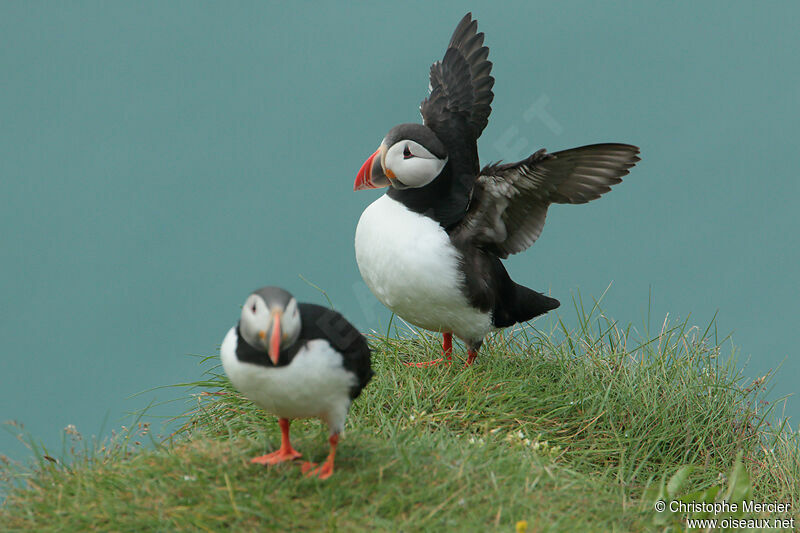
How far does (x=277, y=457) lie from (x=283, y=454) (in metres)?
0.03

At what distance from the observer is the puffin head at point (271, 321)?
11.5 feet

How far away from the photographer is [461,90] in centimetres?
626

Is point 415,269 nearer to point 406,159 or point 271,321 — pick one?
point 406,159

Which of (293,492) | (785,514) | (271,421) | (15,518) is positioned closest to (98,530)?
(15,518)

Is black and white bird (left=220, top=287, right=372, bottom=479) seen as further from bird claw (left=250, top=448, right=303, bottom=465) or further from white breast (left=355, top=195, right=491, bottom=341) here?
white breast (left=355, top=195, right=491, bottom=341)

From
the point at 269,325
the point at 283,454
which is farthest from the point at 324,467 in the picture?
the point at 269,325

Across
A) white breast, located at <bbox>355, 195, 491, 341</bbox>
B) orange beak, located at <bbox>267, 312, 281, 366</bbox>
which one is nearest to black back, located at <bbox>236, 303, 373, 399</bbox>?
orange beak, located at <bbox>267, 312, 281, 366</bbox>

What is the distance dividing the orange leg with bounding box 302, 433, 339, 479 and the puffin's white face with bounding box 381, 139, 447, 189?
206cm

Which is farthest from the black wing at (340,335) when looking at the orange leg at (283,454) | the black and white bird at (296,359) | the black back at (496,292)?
the black back at (496,292)

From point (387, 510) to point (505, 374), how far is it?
6.94 feet

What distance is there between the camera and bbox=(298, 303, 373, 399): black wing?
382 centimetres

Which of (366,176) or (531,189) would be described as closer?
(531,189)

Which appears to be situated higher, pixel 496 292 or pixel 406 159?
pixel 406 159

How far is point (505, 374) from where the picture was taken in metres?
5.82
